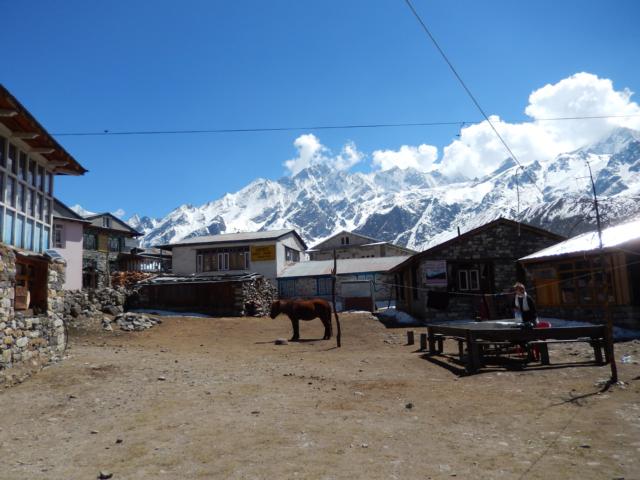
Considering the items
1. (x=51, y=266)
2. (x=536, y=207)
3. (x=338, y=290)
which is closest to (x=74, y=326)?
(x=51, y=266)

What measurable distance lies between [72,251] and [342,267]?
899 inches

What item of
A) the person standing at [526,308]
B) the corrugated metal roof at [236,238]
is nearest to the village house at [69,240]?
the corrugated metal roof at [236,238]

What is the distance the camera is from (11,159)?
12.4 meters

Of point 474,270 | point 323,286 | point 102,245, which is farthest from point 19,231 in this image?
point 102,245

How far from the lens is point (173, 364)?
14047 millimetres

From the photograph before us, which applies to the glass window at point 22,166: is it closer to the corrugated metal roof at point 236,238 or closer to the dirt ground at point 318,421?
the dirt ground at point 318,421

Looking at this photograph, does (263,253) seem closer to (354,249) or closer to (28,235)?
(354,249)

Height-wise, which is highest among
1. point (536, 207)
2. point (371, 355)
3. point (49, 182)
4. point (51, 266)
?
point (536, 207)

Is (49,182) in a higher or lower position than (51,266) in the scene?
higher

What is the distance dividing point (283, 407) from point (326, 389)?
190 centimetres

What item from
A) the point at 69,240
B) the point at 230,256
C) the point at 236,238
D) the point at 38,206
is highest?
the point at 236,238

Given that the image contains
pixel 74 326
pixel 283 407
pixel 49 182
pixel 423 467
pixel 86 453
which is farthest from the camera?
pixel 74 326

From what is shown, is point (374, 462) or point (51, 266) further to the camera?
point (51, 266)

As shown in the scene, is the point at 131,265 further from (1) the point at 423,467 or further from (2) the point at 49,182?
(1) the point at 423,467
